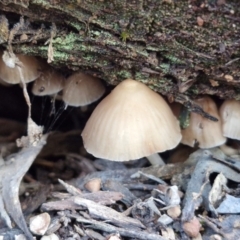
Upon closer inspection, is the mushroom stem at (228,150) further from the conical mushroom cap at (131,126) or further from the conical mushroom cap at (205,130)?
the conical mushroom cap at (131,126)

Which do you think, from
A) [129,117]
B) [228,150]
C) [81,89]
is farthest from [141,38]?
[228,150]

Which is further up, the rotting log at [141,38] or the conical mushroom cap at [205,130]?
the rotting log at [141,38]

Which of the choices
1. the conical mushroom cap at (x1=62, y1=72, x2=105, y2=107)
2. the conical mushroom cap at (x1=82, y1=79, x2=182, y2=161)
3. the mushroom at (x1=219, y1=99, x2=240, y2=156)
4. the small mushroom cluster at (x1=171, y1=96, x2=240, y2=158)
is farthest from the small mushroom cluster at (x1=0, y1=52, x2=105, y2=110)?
the mushroom at (x1=219, y1=99, x2=240, y2=156)

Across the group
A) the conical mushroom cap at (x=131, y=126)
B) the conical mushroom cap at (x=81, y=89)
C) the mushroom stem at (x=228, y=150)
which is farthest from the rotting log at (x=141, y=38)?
the mushroom stem at (x=228, y=150)

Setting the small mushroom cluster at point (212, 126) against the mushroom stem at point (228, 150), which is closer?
the small mushroom cluster at point (212, 126)

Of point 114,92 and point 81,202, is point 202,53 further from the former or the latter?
point 81,202

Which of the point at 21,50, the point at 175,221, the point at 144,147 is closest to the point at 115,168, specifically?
the point at 144,147
